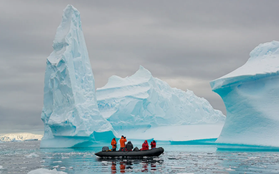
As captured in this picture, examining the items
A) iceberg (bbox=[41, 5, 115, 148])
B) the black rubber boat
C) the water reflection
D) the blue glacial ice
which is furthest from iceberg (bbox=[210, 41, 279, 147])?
iceberg (bbox=[41, 5, 115, 148])

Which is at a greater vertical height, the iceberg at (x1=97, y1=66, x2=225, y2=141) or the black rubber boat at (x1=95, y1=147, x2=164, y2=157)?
the iceberg at (x1=97, y1=66, x2=225, y2=141)

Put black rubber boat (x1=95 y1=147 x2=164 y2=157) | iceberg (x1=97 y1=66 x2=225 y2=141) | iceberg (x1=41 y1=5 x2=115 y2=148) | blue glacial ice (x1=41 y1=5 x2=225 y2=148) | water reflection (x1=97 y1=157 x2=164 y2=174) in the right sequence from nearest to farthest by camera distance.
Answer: water reflection (x1=97 y1=157 x2=164 y2=174) → black rubber boat (x1=95 y1=147 x2=164 y2=157) → iceberg (x1=41 y1=5 x2=115 y2=148) → blue glacial ice (x1=41 y1=5 x2=225 y2=148) → iceberg (x1=97 y1=66 x2=225 y2=141)

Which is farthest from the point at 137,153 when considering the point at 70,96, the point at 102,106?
the point at 102,106

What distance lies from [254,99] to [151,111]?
17.0 m

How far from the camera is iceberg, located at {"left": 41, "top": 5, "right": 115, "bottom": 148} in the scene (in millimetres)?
29078

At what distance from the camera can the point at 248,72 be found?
25.1 meters

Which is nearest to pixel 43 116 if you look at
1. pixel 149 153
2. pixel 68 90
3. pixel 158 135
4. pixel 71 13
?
pixel 68 90

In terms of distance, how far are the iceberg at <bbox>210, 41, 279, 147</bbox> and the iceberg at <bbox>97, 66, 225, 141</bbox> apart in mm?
8518

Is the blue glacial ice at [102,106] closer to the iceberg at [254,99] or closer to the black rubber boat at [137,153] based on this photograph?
the iceberg at [254,99]

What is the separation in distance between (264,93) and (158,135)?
53.4 feet

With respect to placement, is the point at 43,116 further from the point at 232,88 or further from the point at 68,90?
the point at 232,88

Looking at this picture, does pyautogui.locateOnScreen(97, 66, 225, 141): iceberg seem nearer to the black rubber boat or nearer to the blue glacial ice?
the blue glacial ice

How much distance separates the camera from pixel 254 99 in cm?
2512

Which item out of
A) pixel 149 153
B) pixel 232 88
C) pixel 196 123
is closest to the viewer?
pixel 149 153
